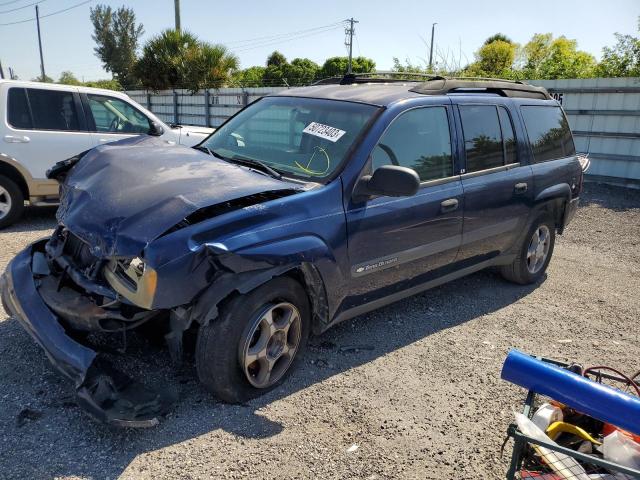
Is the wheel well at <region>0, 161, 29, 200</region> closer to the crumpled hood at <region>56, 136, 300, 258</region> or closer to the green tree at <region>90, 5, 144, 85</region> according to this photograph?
the crumpled hood at <region>56, 136, 300, 258</region>

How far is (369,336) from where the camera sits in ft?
13.3

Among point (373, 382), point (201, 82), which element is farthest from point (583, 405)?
point (201, 82)

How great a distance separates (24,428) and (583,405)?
272cm

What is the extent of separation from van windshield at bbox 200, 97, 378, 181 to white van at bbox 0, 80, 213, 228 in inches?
101

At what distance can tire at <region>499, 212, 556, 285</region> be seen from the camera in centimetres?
511

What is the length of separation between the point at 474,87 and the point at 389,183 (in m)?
1.86

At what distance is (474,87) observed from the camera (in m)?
4.52

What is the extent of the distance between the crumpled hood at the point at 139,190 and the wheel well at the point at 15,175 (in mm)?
3523

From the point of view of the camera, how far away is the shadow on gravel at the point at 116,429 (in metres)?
2.55

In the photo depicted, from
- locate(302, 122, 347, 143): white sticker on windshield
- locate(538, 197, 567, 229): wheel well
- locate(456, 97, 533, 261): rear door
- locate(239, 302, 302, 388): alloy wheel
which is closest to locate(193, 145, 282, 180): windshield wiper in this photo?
locate(302, 122, 347, 143): white sticker on windshield

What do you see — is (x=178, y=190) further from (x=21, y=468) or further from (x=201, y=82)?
(x=201, y=82)

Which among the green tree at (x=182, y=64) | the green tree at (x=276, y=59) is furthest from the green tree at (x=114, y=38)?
the green tree at (x=182, y=64)

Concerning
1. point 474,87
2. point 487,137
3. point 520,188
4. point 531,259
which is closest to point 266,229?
point 487,137

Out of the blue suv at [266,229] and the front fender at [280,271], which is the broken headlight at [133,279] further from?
the front fender at [280,271]
